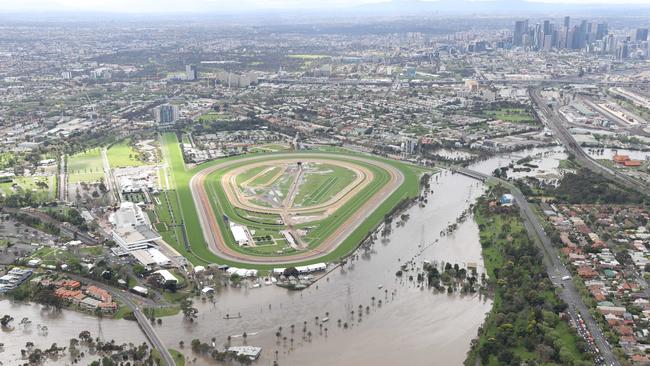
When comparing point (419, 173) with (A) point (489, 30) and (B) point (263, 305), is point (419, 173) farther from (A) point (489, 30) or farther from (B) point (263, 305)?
(A) point (489, 30)

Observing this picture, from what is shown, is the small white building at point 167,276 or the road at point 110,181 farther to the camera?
the road at point 110,181

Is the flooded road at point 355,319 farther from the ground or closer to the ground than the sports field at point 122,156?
closer to the ground

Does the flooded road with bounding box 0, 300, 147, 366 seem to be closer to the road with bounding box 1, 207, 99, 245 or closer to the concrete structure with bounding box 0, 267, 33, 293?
the concrete structure with bounding box 0, 267, 33, 293

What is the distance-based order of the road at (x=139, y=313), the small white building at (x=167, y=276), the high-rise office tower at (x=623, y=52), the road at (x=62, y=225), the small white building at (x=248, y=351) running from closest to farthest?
the small white building at (x=248, y=351), the road at (x=139, y=313), the small white building at (x=167, y=276), the road at (x=62, y=225), the high-rise office tower at (x=623, y=52)

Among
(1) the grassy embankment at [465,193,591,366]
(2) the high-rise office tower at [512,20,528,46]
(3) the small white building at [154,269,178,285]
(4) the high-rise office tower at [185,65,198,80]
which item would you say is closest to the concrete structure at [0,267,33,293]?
(3) the small white building at [154,269,178,285]

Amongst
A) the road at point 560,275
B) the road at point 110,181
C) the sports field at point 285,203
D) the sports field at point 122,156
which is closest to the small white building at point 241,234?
the sports field at point 285,203

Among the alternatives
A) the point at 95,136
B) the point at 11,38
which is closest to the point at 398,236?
the point at 95,136

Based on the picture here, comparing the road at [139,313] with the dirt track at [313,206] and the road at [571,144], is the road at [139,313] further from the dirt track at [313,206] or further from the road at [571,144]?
the road at [571,144]
